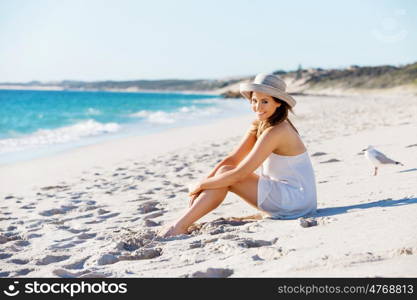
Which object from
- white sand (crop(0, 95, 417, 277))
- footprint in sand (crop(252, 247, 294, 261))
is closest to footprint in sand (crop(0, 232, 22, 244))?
white sand (crop(0, 95, 417, 277))

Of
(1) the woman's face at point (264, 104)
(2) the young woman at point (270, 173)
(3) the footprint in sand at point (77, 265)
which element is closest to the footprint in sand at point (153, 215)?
(2) the young woman at point (270, 173)

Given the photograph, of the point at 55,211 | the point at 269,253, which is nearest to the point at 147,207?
the point at 55,211

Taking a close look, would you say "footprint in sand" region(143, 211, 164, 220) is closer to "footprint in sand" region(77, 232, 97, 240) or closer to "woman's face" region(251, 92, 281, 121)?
"footprint in sand" region(77, 232, 97, 240)

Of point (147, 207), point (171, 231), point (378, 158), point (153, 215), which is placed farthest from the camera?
point (378, 158)

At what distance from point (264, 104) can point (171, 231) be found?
122 cm

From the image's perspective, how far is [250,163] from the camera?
3.77 meters

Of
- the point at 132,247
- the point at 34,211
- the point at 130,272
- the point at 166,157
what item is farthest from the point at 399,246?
the point at 166,157

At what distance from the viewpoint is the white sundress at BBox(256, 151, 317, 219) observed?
152 inches

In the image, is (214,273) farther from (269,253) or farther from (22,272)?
(22,272)

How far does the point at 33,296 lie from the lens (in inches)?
103

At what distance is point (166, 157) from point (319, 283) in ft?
21.8

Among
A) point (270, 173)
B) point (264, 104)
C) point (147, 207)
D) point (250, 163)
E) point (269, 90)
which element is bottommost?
point (147, 207)

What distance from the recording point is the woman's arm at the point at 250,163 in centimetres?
378

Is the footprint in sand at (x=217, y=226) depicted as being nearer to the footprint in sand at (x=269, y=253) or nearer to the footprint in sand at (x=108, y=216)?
the footprint in sand at (x=269, y=253)
